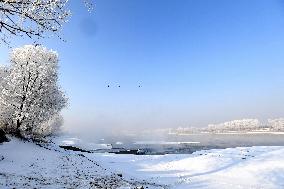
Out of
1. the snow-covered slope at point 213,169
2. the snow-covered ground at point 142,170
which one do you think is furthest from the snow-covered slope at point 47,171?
the snow-covered slope at point 213,169

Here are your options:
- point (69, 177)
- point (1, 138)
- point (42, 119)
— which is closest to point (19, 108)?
point (42, 119)

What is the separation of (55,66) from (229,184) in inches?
1225

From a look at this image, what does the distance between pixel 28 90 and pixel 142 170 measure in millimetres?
19948

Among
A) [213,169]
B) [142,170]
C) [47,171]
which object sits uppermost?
[47,171]

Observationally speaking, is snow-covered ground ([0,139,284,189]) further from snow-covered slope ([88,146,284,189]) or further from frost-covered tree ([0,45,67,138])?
frost-covered tree ([0,45,67,138])

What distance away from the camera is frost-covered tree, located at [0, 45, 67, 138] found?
41.1 meters

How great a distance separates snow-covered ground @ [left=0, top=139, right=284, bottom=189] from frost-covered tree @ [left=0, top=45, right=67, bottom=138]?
10.7 m

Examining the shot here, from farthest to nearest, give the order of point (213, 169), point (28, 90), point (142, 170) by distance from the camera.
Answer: point (28, 90) → point (142, 170) → point (213, 169)

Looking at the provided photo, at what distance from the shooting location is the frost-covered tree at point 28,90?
41.1m

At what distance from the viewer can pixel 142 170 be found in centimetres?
2823

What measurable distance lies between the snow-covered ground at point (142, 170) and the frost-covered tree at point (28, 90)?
10.7m

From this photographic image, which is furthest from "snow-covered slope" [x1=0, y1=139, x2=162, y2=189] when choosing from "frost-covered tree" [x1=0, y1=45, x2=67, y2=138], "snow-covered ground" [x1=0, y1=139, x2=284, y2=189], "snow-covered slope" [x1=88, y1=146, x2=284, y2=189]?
"frost-covered tree" [x1=0, y1=45, x2=67, y2=138]

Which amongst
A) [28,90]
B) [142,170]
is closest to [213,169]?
[142,170]

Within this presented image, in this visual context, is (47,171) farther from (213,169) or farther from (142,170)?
(213,169)
